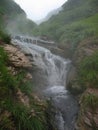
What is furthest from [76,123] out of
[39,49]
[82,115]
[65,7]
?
[65,7]

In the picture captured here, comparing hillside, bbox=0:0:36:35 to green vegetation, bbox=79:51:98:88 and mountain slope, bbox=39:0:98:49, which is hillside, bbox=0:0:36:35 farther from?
green vegetation, bbox=79:51:98:88

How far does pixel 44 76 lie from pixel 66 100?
2.45m

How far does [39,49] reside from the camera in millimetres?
14609

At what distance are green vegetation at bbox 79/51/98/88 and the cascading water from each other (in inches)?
42.6

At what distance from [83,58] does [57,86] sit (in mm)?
1987

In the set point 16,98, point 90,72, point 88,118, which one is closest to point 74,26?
point 90,72

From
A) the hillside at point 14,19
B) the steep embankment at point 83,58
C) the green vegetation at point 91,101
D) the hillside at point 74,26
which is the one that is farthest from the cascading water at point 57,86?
the hillside at point 14,19

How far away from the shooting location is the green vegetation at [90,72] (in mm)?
9363

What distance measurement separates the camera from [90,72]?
9844 mm

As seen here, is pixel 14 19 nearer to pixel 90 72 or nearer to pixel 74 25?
pixel 74 25

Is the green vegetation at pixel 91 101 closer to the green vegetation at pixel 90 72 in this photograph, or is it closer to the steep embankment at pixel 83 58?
the steep embankment at pixel 83 58

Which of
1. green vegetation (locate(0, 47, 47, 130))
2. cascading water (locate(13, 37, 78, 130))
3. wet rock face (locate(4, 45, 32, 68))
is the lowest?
cascading water (locate(13, 37, 78, 130))

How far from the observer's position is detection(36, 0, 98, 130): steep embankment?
8406 mm

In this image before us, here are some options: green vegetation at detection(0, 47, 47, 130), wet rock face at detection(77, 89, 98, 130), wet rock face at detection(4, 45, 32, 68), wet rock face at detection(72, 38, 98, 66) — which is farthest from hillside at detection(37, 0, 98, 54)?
green vegetation at detection(0, 47, 47, 130)
